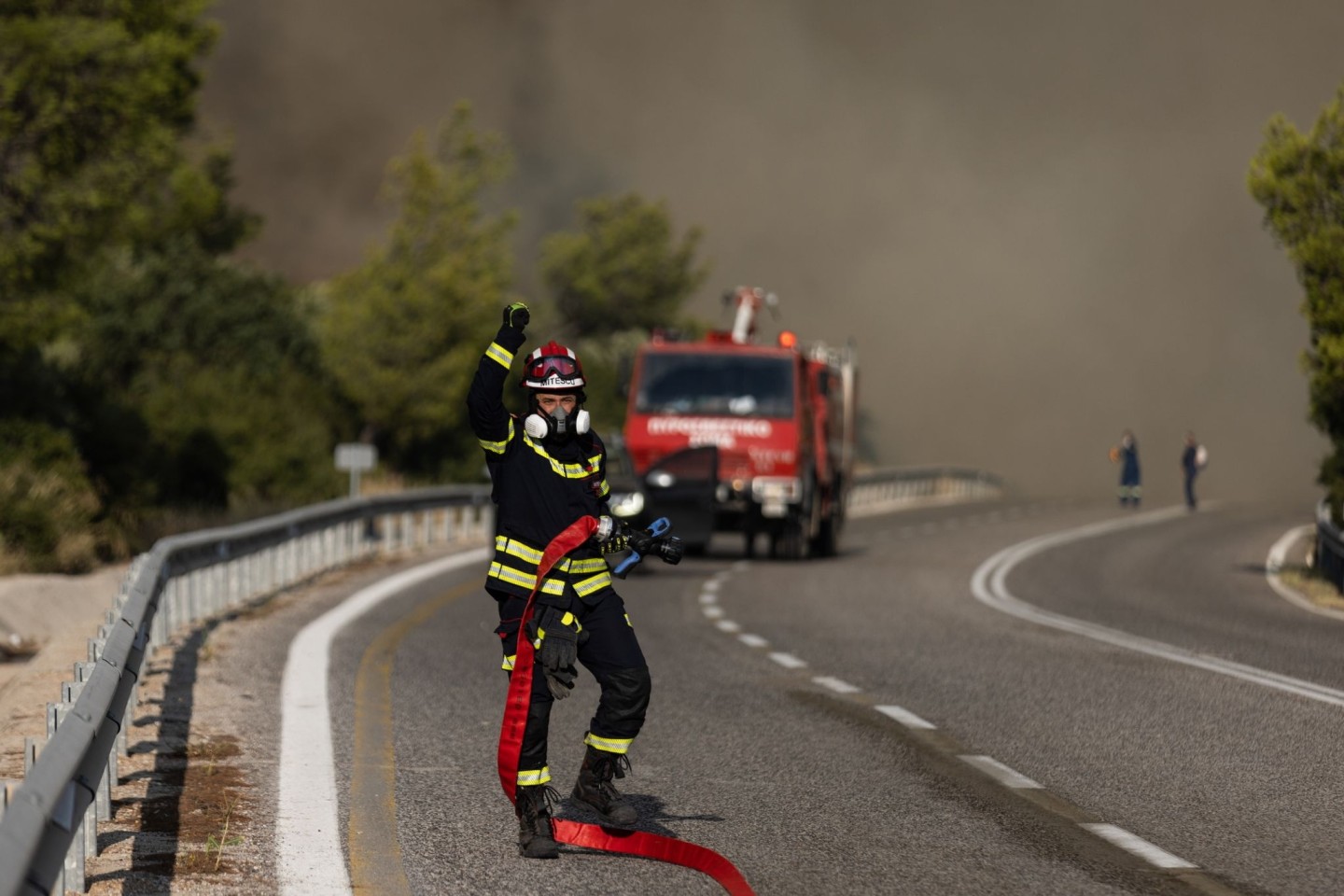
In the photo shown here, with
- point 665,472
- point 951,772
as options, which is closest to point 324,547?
point 665,472

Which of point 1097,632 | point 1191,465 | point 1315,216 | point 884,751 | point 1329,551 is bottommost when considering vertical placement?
point 1097,632

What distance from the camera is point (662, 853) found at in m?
6.92

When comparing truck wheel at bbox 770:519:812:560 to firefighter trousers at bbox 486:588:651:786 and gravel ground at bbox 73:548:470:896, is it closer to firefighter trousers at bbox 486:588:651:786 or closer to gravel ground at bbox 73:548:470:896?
gravel ground at bbox 73:548:470:896

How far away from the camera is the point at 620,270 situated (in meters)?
76.6

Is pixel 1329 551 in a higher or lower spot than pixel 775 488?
lower

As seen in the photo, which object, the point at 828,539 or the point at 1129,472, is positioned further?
Result: the point at 1129,472

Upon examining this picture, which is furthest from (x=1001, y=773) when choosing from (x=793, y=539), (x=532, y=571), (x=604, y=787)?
(x=793, y=539)

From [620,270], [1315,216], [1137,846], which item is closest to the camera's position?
[1137,846]

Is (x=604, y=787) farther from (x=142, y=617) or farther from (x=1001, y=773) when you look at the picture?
(x=142, y=617)

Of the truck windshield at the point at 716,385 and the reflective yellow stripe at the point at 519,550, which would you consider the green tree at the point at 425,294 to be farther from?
the reflective yellow stripe at the point at 519,550

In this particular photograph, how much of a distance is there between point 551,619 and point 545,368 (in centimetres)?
89

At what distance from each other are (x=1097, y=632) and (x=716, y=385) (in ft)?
32.4

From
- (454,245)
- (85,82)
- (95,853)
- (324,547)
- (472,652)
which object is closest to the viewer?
(95,853)

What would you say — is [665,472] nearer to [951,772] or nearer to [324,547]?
[324,547]
